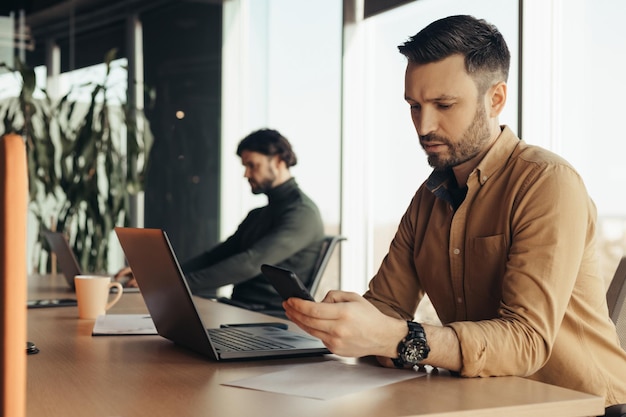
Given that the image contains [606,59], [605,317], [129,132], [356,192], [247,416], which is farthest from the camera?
[129,132]

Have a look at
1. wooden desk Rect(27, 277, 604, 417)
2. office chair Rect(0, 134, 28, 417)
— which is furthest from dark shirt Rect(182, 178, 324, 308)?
office chair Rect(0, 134, 28, 417)

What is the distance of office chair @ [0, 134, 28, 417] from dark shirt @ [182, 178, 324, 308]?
2.73m

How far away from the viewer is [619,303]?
185cm

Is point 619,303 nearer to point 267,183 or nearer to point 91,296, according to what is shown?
point 91,296

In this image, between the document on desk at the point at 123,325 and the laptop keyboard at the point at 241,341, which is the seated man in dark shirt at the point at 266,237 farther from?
the laptop keyboard at the point at 241,341

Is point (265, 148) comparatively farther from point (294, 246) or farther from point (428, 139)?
point (428, 139)

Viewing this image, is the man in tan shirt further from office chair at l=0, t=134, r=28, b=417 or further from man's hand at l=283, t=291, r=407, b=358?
office chair at l=0, t=134, r=28, b=417

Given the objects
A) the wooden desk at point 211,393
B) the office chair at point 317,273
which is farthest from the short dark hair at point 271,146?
the wooden desk at point 211,393

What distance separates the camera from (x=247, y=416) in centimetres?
105

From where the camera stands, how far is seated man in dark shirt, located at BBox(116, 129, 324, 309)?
3605 mm

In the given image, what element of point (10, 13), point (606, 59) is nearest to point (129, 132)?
point (10, 13)

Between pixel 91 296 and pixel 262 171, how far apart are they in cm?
189

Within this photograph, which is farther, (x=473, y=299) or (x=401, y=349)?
(x=473, y=299)

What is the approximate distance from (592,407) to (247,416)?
0.51m
